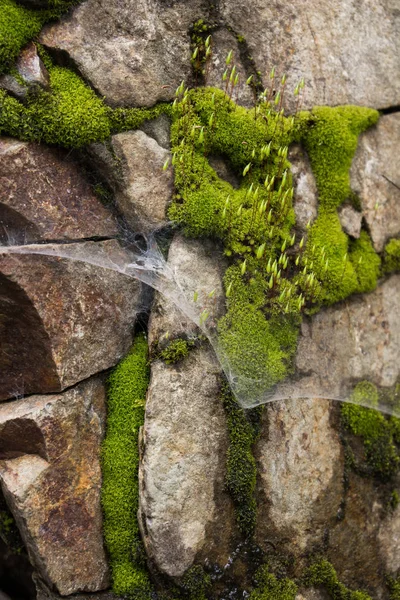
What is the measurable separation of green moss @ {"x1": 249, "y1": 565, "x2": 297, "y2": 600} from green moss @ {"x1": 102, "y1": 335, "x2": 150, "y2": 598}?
963 millimetres

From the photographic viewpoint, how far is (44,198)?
4.53m

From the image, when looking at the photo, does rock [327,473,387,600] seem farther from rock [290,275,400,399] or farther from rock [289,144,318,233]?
rock [289,144,318,233]

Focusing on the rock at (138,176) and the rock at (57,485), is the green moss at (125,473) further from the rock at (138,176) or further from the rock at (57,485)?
the rock at (138,176)

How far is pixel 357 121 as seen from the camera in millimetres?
5727

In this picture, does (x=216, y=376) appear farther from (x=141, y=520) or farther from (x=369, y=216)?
(x=369, y=216)

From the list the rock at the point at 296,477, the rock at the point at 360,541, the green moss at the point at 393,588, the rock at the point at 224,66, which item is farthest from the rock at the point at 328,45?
the green moss at the point at 393,588

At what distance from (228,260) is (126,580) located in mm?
2887

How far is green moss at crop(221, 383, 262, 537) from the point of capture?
4.73 m

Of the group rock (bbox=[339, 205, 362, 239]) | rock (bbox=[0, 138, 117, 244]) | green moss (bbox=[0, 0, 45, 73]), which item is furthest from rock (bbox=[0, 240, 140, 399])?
rock (bbox=[339, 205, 362, 239])

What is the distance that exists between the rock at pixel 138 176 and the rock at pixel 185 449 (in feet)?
1.10

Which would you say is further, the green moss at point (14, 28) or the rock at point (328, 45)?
the rock at point (328, 45)

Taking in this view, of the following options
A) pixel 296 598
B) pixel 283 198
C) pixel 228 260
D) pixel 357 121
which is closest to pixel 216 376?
pixel 228 260

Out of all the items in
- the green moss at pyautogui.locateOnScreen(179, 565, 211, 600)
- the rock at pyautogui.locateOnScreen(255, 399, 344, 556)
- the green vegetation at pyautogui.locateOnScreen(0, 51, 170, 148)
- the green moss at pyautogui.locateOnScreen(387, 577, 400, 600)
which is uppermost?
the green vegetation at pyautogui.locateOnScreen(0, 51, 170, 148)

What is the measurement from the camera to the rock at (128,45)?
15.5ft
